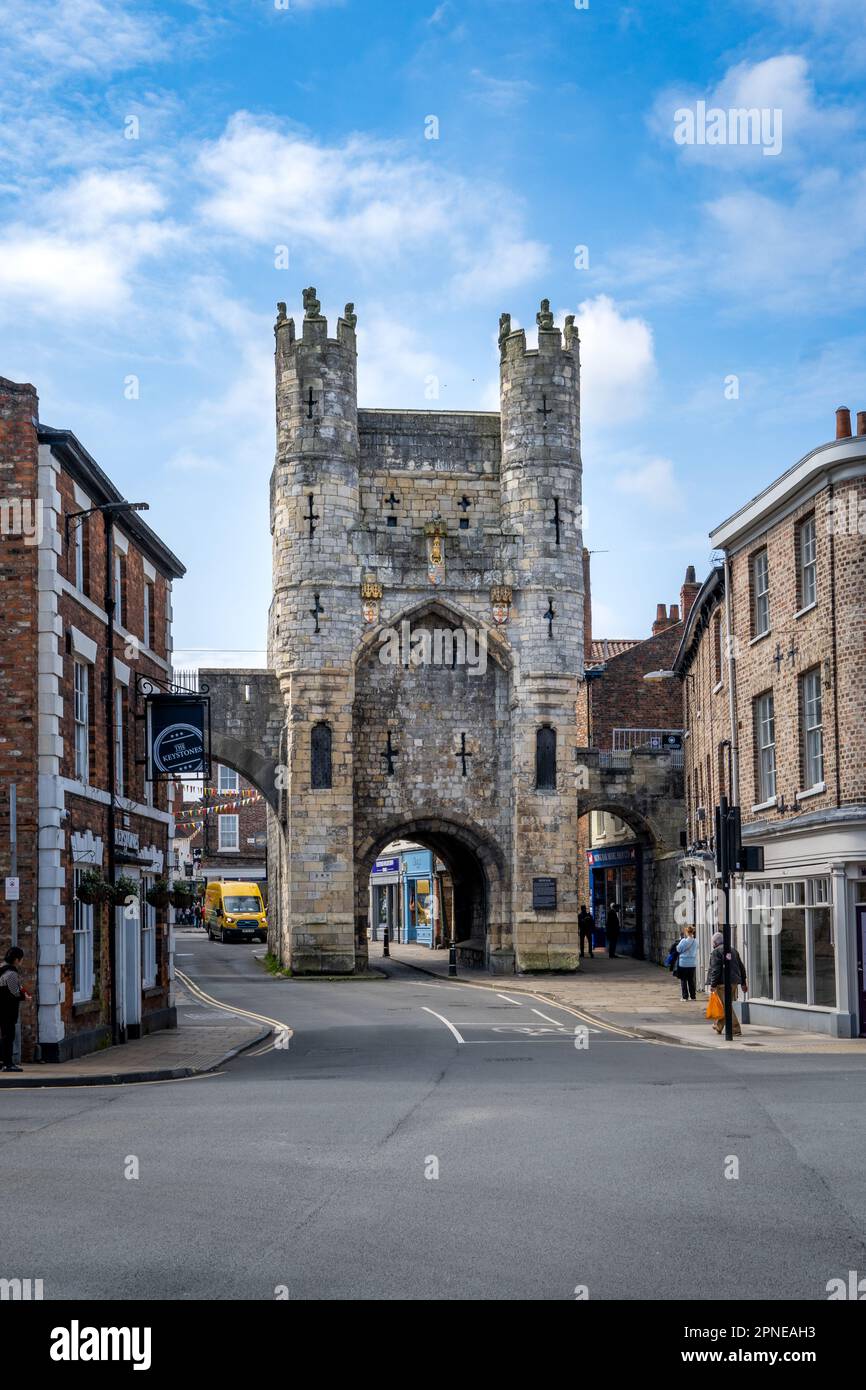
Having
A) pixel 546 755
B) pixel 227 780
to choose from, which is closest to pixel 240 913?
pixel 227 780

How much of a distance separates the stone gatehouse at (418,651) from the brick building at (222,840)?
137ft

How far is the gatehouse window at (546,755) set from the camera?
1789 inches

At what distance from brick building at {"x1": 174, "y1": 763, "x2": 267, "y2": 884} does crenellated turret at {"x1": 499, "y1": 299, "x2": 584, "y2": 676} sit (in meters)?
43.5

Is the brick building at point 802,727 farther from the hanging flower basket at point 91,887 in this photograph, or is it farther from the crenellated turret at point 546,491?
the crenellated turret at point 546,491

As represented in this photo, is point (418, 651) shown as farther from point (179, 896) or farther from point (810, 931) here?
point (810, 931)

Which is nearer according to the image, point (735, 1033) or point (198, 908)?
point (735, 1033)

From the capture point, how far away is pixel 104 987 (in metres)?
23.7

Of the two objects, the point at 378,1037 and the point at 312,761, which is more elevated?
the point at 312,761

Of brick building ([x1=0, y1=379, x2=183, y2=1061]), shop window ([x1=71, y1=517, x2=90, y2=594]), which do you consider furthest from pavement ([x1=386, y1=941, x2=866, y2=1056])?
shop window ([x1=71, y1=517, x2=90, y2=594])

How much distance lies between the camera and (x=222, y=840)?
8931cm
